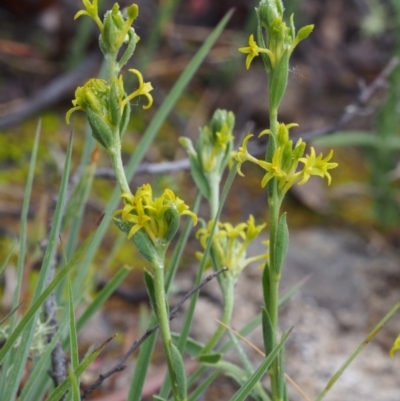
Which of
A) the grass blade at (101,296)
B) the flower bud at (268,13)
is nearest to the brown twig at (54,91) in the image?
the grass blade at (101,296)

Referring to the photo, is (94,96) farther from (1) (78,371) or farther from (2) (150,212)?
(1) (78,371)

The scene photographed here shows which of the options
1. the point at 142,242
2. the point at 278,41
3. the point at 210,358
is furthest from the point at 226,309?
the point at 278,41

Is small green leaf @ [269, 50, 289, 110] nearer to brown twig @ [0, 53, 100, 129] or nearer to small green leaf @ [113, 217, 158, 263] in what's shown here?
small green leaf @ [113, 217, 158, 263]

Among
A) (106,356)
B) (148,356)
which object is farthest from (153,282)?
(106,356)

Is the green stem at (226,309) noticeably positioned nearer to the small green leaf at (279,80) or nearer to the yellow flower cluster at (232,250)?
the yellow flower cluster at (232,250)

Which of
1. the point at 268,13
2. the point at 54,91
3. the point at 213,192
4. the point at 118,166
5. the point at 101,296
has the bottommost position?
the point at 54,91

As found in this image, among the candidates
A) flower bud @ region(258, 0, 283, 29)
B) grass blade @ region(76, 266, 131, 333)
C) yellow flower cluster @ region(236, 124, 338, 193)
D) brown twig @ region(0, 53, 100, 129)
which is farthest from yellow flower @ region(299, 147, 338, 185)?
brown twig @ region(0, 53, 100, 129)
